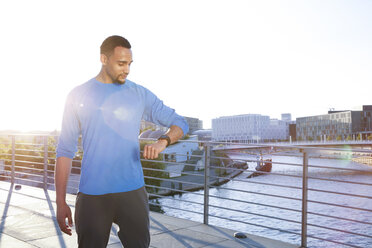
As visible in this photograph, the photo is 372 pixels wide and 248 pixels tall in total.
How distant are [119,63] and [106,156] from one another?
1.41 feet

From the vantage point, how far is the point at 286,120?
195 meters

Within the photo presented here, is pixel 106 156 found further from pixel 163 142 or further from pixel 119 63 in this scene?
pixel 119 63

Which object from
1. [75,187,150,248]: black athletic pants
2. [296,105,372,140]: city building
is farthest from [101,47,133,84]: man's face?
[296,105,372,140]: city building

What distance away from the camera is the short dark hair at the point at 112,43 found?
190 cm

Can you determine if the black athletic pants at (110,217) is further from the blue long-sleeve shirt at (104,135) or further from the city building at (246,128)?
the city building at (246,128)

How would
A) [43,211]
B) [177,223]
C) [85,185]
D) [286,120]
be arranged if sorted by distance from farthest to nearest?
[286,120] → [43,211] → [177,223] → [85,185]

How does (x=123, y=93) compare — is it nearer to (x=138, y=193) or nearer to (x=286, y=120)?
(x=138, y=193)

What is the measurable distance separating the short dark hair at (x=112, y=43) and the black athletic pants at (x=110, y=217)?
66 cm

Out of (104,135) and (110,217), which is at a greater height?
(104,135)

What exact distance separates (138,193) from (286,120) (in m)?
199

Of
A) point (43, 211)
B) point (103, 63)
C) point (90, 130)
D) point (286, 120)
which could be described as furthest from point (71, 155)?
point (286, 120)

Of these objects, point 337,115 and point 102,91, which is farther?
point 337,115

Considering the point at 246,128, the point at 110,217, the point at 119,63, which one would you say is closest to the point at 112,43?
the point at 119,63

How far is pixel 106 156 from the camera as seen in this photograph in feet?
6.13
